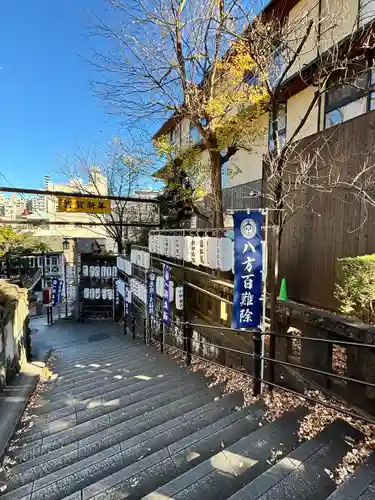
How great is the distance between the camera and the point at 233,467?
2830 millimetres

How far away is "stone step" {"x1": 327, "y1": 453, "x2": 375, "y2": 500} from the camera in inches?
93.2

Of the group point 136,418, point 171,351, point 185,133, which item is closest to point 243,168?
point 185,133

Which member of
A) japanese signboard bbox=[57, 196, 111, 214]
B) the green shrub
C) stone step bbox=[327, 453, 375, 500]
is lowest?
stone step bbox=[327, 453, 375, 500]

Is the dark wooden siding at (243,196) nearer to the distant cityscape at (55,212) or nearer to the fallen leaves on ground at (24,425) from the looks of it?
the distant cityscape at (55,212)

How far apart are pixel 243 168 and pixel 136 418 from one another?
10.8 meters

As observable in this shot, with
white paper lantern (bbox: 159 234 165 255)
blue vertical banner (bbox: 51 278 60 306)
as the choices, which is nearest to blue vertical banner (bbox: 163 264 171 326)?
white paper lantern (bbox: 159 234 165 255)

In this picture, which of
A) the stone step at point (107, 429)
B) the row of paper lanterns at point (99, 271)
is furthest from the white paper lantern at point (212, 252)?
the row of paper lanterns at point (99, 271)

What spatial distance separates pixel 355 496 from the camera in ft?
7.77

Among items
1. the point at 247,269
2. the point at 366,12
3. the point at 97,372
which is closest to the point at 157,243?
the point at 97,372

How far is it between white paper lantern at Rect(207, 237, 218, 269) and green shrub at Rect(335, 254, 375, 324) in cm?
247

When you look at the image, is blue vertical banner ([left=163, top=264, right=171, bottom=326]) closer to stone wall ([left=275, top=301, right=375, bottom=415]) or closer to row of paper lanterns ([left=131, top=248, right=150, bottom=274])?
row of paper lanterns ([left=131, top=248, right=150, bottom=274])

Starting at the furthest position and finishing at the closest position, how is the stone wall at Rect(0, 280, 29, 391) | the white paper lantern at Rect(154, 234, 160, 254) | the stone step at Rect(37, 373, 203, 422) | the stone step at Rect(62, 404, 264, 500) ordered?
the white paper lantern at Rect(154, 234, 160, 254) → the stone wall at Rect(0, 280, 29, 391) → the stone step at Rect(37, 373, 203, 422) → the stone step at Rect(62, 404, 264, 500)

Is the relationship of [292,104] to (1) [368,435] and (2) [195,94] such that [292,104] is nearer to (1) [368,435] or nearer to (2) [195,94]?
(2) [195,94]

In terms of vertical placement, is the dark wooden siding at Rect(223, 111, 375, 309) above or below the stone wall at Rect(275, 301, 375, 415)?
above
